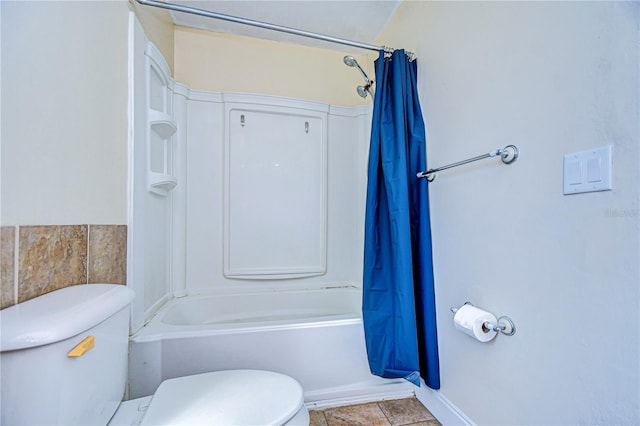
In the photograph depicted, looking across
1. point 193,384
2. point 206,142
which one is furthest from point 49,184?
point 206,142

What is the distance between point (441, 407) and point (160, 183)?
6.14 ft

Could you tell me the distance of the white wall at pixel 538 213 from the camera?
0.67 metres

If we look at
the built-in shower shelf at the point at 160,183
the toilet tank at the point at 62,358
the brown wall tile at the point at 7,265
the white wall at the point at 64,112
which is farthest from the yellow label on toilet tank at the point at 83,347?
the built-in shower shelf at the point at 160,183

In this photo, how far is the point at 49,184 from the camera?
811 mm

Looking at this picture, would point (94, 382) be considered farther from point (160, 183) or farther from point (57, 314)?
point (160, 183)

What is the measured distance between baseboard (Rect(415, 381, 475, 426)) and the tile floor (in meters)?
0.03

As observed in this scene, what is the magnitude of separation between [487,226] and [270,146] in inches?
62.7

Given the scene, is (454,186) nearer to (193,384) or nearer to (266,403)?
(266,403)

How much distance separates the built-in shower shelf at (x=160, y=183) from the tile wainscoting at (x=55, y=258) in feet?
1.10

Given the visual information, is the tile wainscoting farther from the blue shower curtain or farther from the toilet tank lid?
the blue shower curtain

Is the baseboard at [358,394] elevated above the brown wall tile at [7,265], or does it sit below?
below

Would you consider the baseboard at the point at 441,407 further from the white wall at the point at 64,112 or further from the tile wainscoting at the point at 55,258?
the white wall at the point at 64,112

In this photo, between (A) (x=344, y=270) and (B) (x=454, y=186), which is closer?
(B) (x=454, y=186)

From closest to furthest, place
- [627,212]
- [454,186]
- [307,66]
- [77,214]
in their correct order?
[627,212] < [77,214] < [454,186] < [307,66]
